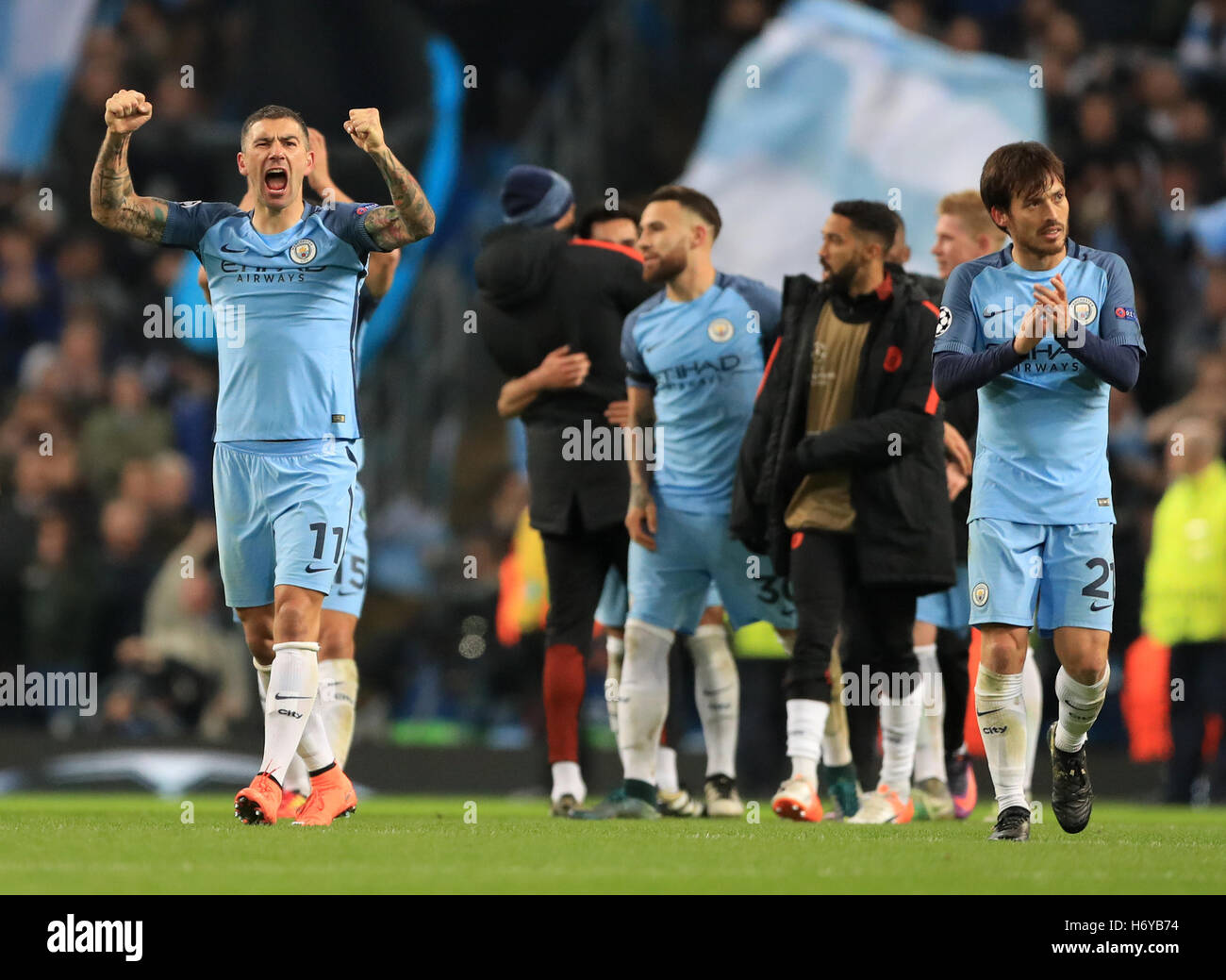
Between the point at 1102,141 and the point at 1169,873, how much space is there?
9.79m

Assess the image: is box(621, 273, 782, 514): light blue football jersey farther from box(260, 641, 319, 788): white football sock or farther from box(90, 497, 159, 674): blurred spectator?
box(90, 497, 159, 674): blurred spectator

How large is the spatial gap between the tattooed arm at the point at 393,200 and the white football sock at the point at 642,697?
2.07 meters

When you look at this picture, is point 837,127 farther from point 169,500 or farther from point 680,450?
point 680,450

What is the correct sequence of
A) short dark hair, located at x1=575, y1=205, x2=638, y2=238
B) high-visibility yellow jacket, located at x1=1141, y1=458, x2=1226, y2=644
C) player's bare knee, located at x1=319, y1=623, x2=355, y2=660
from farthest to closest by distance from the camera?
high-visibility yellow jacket, located at x1=1141, y1=458, x2=1226, y2=644
short dark hair, located at x1=575, y1=205, x2=638, y2=238
player's bare knee, located at x1=319, y1=623, x2=355, y2=660

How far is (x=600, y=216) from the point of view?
916 centimetres

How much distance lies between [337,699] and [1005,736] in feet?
9.02

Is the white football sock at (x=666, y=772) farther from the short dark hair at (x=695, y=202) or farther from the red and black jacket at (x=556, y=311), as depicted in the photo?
the short dark hair at (x=695, y=202)

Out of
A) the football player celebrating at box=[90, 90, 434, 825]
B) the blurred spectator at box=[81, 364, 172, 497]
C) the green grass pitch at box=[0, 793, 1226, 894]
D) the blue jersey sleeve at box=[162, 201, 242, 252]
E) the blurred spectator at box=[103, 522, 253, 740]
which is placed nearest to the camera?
the green grass pitch at box=[0, 793, 1226, 894]

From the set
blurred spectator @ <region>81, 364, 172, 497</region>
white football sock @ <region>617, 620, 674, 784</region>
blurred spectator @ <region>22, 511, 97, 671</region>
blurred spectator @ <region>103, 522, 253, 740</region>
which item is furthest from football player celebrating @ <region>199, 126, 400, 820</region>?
blurred spectator @ <region>81, 364, 172, 497</region>

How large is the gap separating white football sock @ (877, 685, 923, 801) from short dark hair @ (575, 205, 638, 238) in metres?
2.87

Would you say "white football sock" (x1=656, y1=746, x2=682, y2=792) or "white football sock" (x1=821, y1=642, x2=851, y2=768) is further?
"white football sock" (x1=656, y1=746, x2=682, y2=792)

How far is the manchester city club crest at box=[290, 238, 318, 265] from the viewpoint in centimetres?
659

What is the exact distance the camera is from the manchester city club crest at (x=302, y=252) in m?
6.59

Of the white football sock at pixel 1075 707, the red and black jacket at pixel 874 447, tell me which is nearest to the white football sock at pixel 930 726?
the red and black jacket at pixel 874 447
